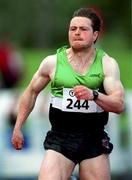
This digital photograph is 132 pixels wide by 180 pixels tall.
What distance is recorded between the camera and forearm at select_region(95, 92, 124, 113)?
952 centimetres

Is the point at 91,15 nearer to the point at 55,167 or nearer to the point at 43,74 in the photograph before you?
the point at 43,74

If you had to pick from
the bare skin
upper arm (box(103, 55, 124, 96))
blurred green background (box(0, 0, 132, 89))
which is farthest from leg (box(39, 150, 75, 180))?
blurred green background (box(0, 0, 132, 89))

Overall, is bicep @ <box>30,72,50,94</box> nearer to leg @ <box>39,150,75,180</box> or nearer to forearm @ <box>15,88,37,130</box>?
forearm @ <box>15,88,37,130</box>

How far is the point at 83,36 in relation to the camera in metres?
9.98

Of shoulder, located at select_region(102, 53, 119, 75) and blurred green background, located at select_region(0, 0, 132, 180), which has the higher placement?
shoulder, located at select_region(102, 53, 119, 75)

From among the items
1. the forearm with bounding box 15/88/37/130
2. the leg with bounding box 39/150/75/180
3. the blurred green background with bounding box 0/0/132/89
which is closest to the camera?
the leg with bounding box 39/150/75/180

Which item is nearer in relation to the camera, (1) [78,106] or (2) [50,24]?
(1) [78,106]

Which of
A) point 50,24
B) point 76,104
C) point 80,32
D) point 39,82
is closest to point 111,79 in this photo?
point 76,104

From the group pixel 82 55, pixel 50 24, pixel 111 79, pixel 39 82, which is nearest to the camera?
pixel 111 79

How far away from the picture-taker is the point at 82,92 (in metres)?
9.27

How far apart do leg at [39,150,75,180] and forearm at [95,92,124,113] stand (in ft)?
2.33

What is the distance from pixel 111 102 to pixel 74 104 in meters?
0.49

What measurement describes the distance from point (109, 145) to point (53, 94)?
0.73 meters

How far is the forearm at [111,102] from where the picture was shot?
9.52 meters
